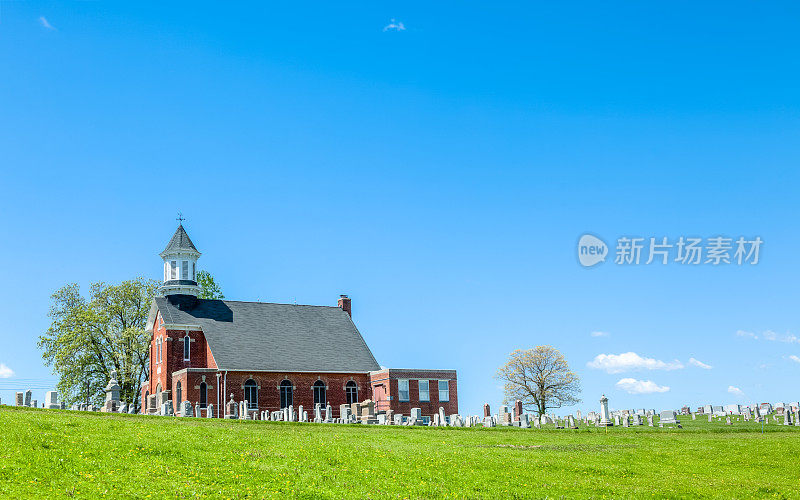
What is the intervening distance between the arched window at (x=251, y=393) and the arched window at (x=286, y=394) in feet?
7.06

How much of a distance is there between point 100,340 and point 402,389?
2513 cm

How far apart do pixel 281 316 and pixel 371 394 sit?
35.4 ft

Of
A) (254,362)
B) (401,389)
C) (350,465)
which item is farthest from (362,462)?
(401,389)

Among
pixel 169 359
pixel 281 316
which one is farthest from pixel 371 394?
pixel 169 359

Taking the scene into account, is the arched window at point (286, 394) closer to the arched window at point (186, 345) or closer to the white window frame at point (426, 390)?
the arched window at point (186, 345)

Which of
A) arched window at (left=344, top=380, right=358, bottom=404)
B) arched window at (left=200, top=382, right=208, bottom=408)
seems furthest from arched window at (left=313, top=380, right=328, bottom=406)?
arched window at (left=200, top=382, right=208, bottom=408)

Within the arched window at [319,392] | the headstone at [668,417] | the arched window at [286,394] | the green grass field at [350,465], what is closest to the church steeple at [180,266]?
the arched window at [286,394]

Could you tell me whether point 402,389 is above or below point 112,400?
below

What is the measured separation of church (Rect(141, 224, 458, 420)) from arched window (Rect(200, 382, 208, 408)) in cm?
7

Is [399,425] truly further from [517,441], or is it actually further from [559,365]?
[559,365]

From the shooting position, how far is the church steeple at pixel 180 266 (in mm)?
62438

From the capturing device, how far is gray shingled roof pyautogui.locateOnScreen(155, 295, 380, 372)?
193 ft

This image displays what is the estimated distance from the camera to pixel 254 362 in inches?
2291

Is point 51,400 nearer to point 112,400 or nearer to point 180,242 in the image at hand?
point 112,400
